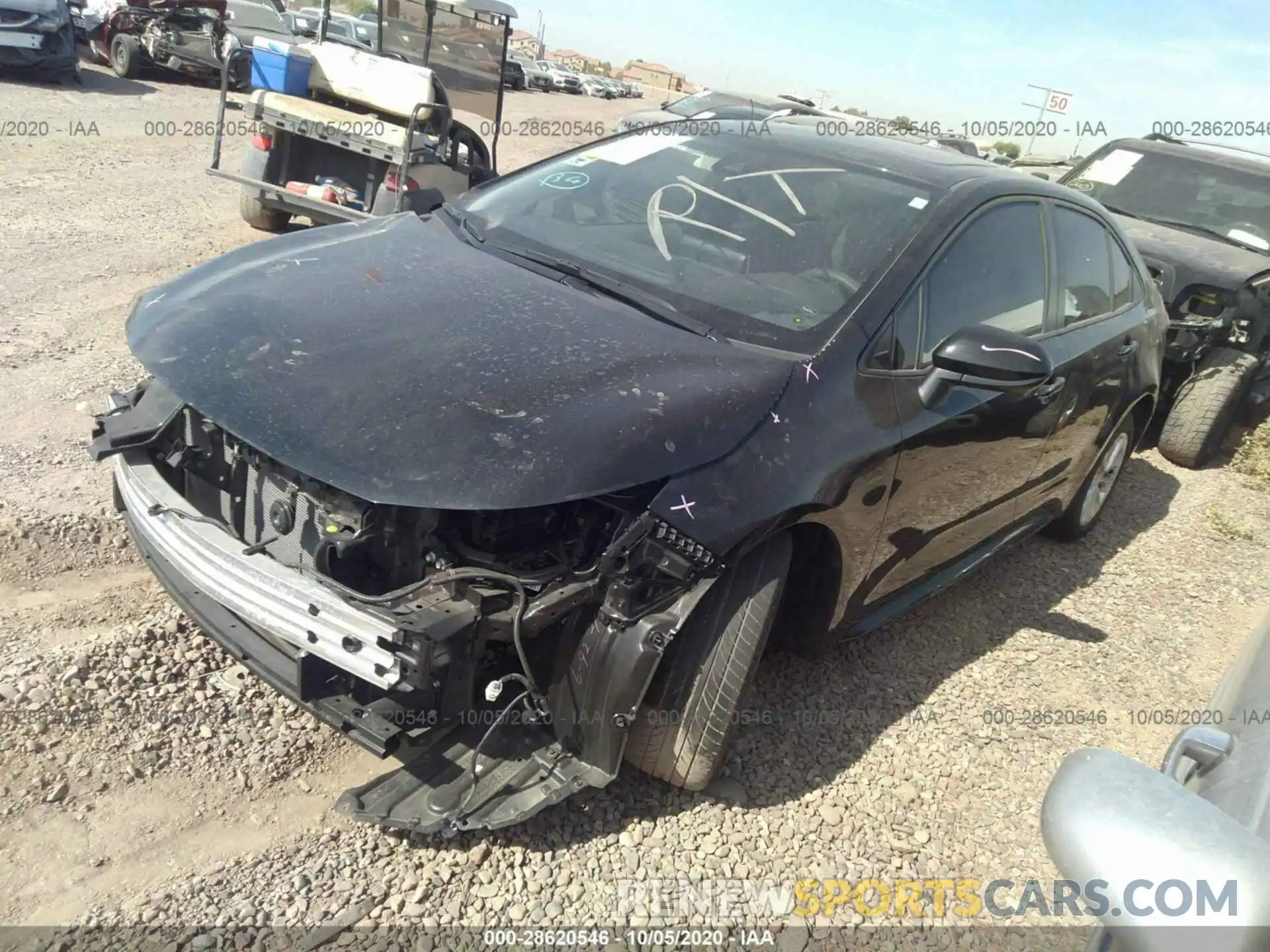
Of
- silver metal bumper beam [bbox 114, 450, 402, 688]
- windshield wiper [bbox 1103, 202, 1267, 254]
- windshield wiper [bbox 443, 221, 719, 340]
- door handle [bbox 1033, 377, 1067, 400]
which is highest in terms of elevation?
windshield wiper [bbox 1103, 202, 1267, 254]

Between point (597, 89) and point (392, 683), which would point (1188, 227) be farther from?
point (597, 89)

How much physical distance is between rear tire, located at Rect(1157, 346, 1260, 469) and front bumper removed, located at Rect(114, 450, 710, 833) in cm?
530

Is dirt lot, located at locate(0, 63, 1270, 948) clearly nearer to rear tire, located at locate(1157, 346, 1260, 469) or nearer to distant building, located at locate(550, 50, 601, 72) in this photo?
rear tire, located at locate(1157, 346, 1260, 469)

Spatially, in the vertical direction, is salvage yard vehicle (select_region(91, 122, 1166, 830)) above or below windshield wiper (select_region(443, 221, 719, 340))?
below

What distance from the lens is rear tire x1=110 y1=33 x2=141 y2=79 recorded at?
15.2m

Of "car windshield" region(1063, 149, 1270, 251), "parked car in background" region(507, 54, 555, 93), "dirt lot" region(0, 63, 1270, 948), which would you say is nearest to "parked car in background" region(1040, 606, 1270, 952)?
"dirt lot" region(0, 63, 1270, 948)

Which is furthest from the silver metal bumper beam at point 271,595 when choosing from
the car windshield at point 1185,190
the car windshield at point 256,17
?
the car windshield at point 256,17

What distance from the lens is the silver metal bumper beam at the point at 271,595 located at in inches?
83.9

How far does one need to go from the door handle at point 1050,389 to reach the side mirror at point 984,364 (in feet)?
1.95

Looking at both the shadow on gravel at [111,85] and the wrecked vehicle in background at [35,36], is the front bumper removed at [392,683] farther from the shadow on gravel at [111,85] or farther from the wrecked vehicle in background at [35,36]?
the shadow on gravel at [111,85]

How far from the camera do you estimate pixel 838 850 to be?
2764 mm

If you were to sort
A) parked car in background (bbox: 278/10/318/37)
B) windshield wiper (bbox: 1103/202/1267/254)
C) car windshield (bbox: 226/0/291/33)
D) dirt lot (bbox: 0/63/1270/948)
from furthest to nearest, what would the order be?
parked car in background (bbox: 278/10/318/37) < car windshield (bbox: 226/0/291/33) < windshield wiper (bbox: 1103/202/1267/254) < dirt lot (bbox: 0/63/1270/948)

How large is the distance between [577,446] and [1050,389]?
6.94ft

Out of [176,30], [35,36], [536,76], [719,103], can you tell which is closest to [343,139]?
[35,36]
